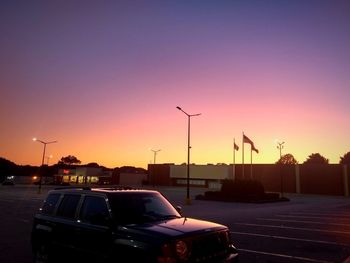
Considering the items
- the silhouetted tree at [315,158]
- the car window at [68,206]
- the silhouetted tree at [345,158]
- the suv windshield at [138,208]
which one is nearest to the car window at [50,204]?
the car window at [68,206]

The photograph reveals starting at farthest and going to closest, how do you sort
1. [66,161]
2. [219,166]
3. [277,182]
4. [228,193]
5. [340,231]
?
[66,161] → [219,166] → [277,182] → [228,193] → [340,231]

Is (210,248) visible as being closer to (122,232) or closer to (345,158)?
(122,232)

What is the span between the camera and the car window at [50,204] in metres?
8.50

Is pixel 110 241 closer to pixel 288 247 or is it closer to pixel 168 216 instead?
pixel 168 216

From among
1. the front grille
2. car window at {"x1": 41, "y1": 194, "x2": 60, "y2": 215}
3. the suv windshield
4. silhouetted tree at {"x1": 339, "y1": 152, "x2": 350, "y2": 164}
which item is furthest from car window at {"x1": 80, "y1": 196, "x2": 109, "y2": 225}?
silhouetted tree at {"x1": 339, "y1": 152, "x2": 350, "y2": 164}

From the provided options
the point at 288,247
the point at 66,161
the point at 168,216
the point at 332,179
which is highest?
→ the point at 66,161

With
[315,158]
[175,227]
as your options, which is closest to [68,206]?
[175,227]

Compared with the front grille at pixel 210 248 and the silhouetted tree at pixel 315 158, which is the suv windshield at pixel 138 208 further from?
the silhouetted tree at pixel 315 158

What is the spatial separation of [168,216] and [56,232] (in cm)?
254

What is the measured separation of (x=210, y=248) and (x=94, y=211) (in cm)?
240

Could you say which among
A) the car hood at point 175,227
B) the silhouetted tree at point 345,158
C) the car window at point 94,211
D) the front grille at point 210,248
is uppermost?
the silhouetted tree at point 345,158

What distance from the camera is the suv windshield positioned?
6801 mm

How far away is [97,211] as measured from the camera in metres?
7.17

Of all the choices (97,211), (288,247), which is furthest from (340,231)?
(97,211)
